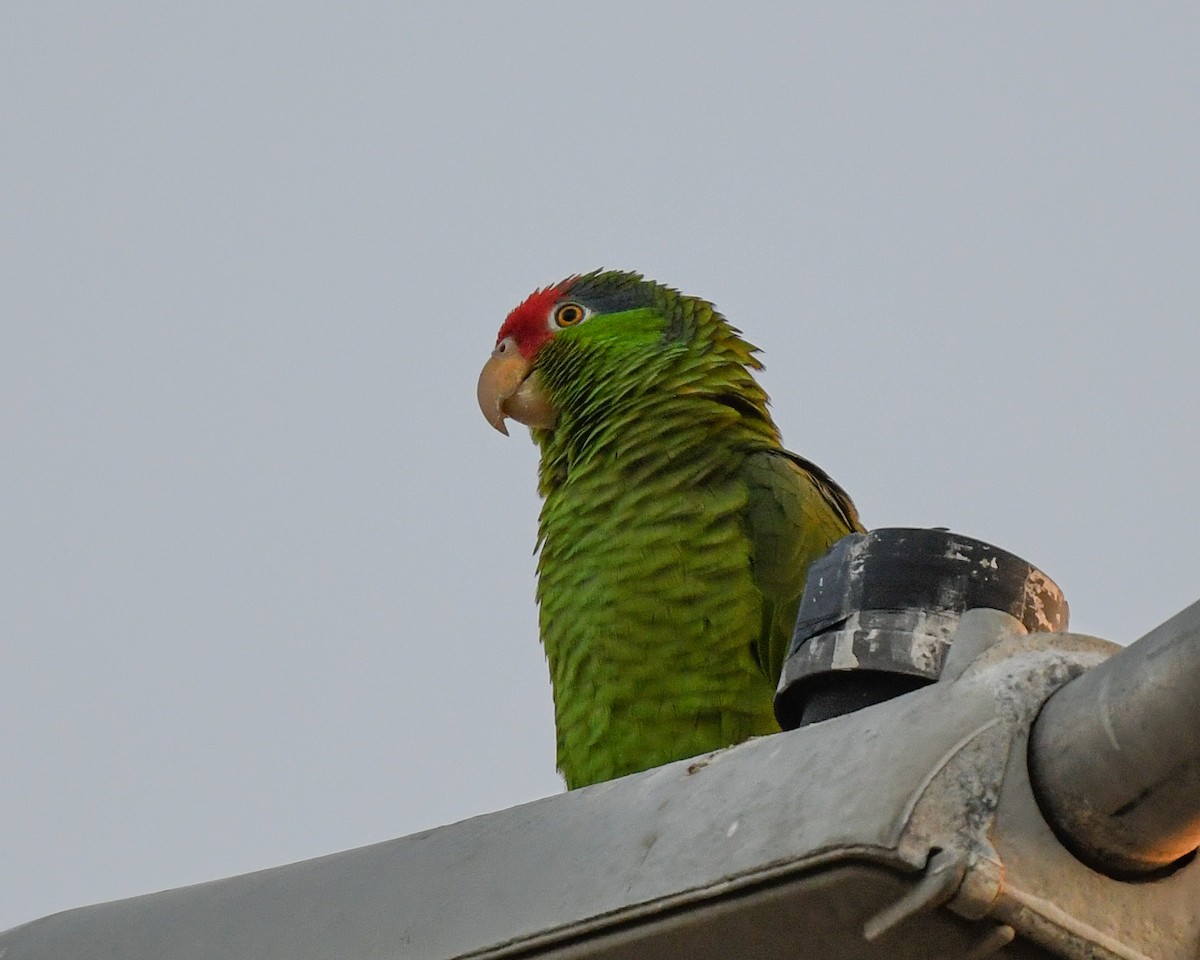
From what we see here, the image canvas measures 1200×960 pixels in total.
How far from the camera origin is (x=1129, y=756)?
1370 mm

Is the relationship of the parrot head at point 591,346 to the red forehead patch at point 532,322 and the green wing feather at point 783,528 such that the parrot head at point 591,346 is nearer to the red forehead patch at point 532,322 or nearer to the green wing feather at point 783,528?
the red forehead patch at point 532,322

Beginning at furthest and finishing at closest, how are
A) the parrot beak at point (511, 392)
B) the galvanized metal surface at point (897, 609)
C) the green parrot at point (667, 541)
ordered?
the parrot beak at point (511, 392) → the green parrot at point (667, 541) → the galvanized metal surface at point (897, 609)

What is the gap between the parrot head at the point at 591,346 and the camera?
4.45 metres

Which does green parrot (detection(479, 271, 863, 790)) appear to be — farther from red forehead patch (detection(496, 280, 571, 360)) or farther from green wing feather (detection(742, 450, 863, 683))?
red forehead patch (detection(496, 280, 571, 360))

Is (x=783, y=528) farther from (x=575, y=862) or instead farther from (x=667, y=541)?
(x=575, y=862)

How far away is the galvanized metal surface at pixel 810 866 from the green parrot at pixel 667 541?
174cm

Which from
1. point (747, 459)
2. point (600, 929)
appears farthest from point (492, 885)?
point (747, 459)

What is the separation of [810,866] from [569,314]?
3545mm

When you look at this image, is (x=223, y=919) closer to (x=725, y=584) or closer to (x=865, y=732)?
(x=865, y=732)

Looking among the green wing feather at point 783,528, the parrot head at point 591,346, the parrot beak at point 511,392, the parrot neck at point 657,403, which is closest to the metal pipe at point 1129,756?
the green wing feather at point 783,528

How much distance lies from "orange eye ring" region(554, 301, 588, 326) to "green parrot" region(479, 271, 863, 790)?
22 centimetres

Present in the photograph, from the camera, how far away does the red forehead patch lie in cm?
487

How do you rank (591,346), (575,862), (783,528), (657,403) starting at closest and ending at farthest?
(575,862)
(783,528)
(657,403)
(591,346)

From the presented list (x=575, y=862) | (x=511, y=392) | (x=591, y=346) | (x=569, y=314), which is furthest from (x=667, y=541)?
(x=575, y=862)
